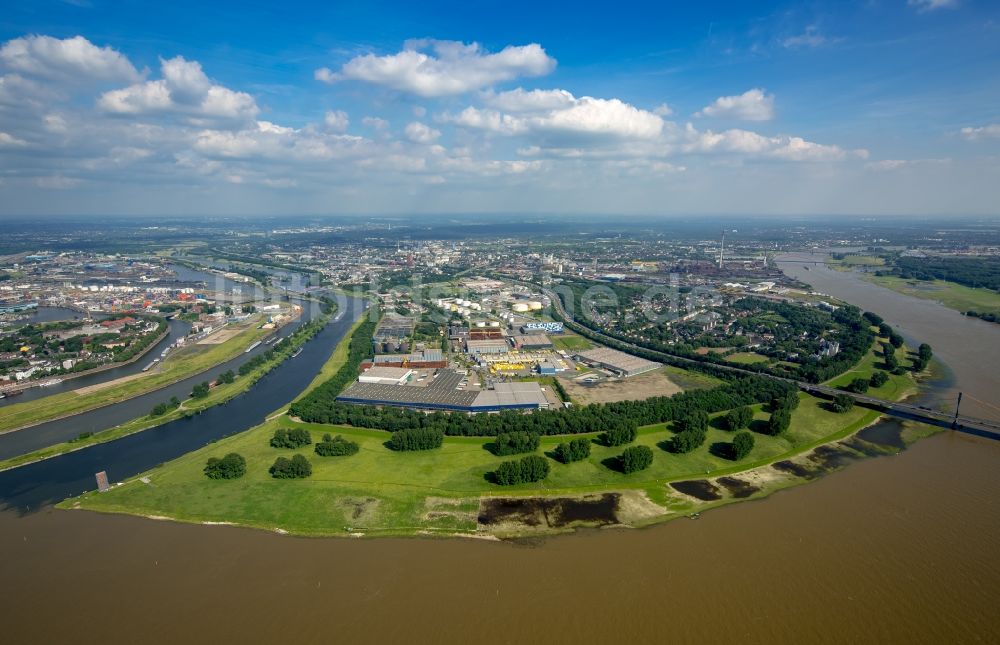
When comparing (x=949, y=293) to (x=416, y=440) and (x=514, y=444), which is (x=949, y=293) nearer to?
(x=514, y=444)

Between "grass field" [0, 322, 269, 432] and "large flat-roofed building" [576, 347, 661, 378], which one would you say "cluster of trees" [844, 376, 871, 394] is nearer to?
"large flat-roofed building" [576, 347, 661, 378]

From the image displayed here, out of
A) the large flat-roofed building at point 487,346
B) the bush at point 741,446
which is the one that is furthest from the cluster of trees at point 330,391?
the bush at point 741,446

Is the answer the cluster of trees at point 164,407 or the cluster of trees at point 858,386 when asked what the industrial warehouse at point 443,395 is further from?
the cluster of trees at point 858,386

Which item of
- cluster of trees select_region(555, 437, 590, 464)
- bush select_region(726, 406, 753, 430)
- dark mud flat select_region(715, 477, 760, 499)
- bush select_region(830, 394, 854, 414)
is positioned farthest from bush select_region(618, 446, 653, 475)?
bush select_region(830, 394, 854, 414)

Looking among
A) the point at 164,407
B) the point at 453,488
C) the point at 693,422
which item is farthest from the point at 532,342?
the point at 164,407

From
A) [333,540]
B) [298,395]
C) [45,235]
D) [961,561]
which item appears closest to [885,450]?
[961,561]
